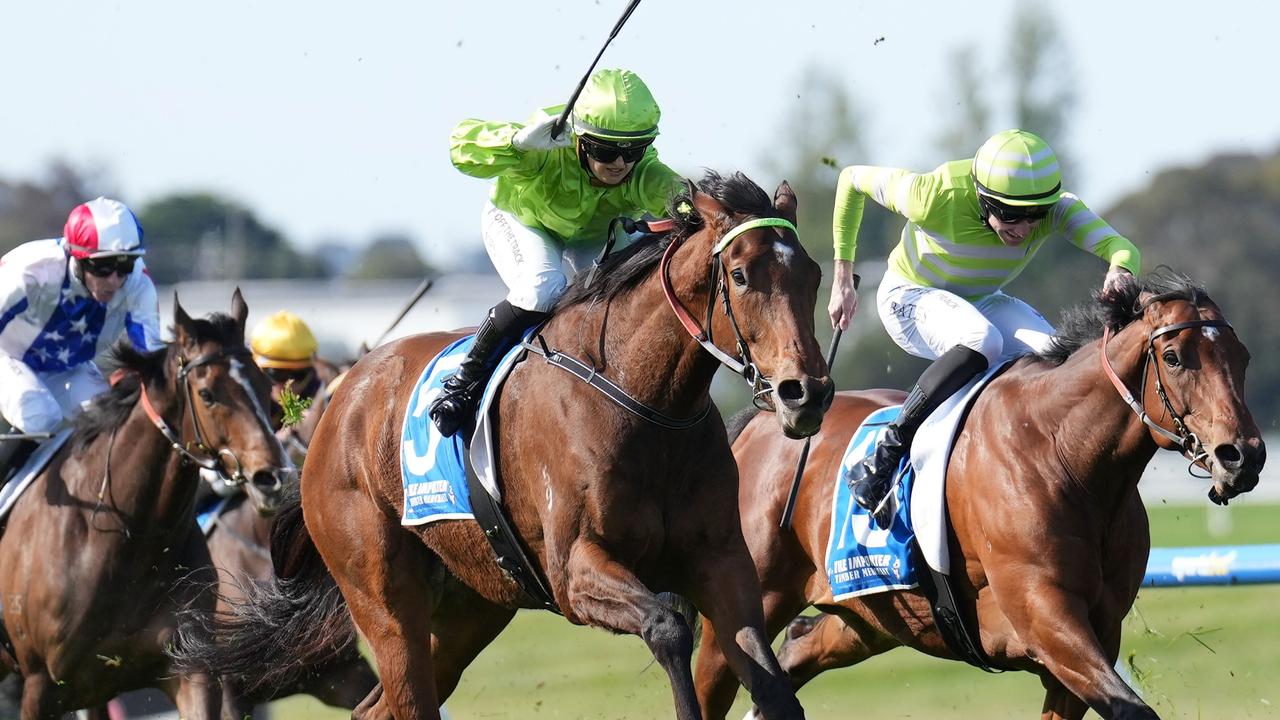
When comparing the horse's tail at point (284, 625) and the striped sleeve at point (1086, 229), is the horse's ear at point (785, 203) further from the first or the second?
the horse's tail at point (284, 625)

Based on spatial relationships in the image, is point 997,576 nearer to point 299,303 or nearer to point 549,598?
point 549,598

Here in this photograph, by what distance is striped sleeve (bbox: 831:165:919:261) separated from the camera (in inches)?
249

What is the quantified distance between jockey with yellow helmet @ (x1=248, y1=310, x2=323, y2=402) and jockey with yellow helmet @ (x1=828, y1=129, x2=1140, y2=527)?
4.39 m

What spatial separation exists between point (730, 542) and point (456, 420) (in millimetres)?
1077

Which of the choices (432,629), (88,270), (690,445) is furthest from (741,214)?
(88,270)

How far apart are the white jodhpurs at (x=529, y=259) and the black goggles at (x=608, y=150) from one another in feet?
1.27

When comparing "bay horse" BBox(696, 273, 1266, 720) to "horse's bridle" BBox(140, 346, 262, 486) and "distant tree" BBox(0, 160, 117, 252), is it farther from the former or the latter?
"distant tree" BBox(0, 160, 117, 252)

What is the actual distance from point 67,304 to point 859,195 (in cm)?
370

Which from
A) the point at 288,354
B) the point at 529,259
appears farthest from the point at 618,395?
the point at 288,354

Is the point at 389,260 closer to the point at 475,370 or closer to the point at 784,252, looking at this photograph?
the point at 475,370

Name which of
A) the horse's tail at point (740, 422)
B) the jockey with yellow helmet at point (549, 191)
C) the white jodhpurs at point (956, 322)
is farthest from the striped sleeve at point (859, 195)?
the horse's tail at point (740, 422)

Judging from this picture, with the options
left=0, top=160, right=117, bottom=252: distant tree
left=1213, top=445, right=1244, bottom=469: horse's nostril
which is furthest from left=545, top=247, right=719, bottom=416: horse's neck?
left=0, top=160, right=117, bottom=252: distant tree

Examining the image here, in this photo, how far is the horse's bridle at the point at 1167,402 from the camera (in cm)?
521

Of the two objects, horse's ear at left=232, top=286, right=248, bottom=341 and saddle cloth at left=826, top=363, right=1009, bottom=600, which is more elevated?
saddle cloth at left=826, top=363, right=1009, bottom=600
